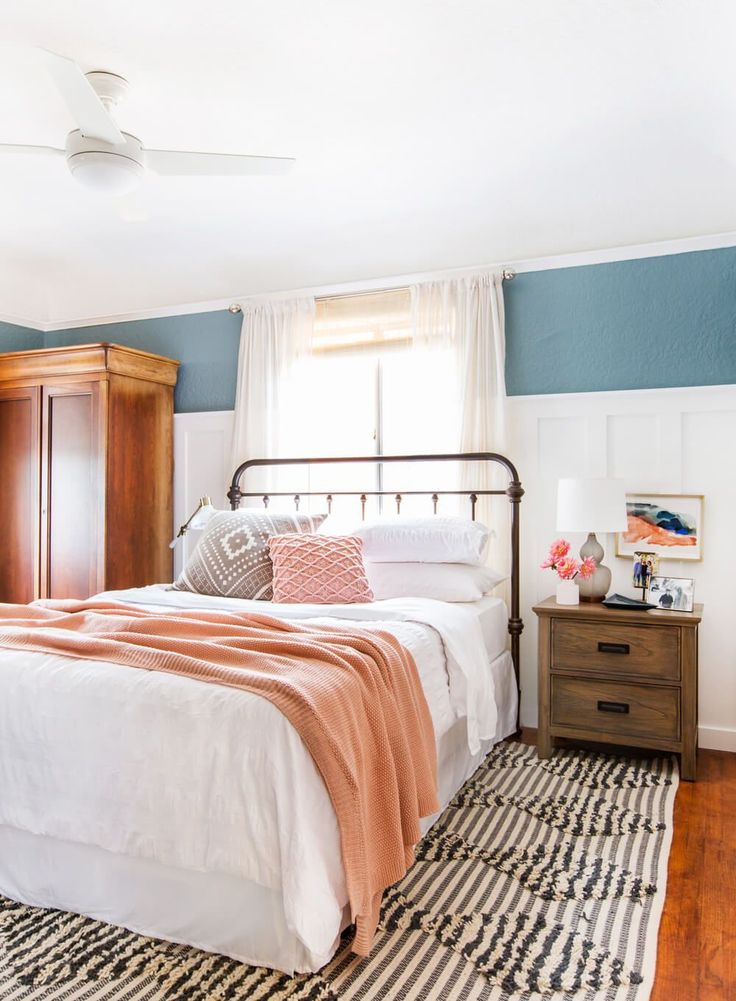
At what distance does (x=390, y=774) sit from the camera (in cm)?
187

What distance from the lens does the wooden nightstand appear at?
2.96 m

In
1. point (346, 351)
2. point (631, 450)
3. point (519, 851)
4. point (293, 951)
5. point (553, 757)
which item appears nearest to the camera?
point (293, 951)

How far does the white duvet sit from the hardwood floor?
81 centimetres

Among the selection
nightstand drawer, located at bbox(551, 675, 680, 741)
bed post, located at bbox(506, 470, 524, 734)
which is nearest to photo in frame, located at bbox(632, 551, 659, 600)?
nightstand drawer, located at bbox(551, 675, 680, 741)

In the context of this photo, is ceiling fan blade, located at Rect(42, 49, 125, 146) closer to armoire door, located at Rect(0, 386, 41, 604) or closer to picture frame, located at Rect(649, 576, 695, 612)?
armoire door, located at Rect(0, 386, 41, 604)

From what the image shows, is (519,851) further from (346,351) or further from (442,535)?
(346,351)

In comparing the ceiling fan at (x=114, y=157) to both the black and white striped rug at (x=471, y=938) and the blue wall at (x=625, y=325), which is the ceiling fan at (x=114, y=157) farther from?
the black and white striped rug at (x=471, y=938)

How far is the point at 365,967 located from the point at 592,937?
0.58 metres

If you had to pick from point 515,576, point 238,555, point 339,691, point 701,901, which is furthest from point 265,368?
point 701,901

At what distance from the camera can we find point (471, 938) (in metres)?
1.87

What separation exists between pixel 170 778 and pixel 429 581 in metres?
1.69

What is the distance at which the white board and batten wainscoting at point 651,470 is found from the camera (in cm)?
332

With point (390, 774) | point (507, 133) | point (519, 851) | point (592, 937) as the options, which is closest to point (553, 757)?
point (519, 851)

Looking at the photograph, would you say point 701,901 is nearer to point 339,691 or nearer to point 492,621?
point 339,691
